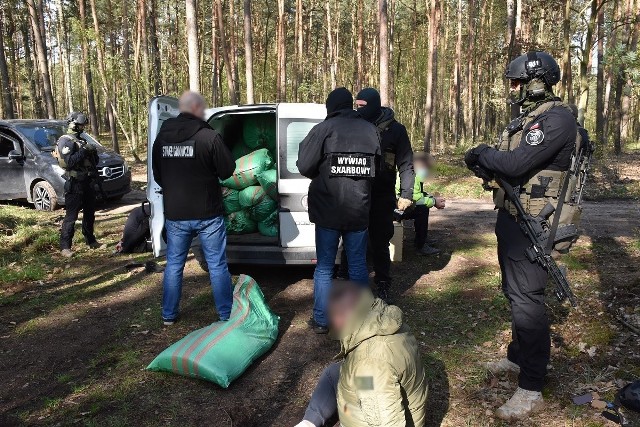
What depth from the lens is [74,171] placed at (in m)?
6.98

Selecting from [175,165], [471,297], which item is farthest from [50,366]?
[471,297]

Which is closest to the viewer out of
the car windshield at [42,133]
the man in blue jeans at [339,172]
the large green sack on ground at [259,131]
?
the man in blue jeans at [339,172]

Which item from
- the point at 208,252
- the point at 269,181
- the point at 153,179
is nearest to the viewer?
the point at 208,252

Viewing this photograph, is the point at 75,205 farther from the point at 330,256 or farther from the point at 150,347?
the point at 330,256

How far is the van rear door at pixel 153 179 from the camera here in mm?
→ 5004

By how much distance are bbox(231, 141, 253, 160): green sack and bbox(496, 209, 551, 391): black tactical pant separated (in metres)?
4.14

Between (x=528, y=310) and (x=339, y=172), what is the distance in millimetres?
1799

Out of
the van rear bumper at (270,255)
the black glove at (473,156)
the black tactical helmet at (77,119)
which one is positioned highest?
the black tactical helmet at (77,119)

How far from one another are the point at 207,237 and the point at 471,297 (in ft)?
9.64

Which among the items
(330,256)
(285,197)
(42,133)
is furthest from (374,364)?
(42,133)

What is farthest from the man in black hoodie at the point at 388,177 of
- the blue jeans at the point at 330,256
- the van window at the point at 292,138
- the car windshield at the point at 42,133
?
the car windshield at the point at 42,133

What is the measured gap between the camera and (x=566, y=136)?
2885 mm

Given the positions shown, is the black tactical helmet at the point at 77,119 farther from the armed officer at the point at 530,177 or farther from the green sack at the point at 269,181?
the armed officer at the point at 530,177

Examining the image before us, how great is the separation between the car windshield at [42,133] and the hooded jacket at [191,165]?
741 cm
